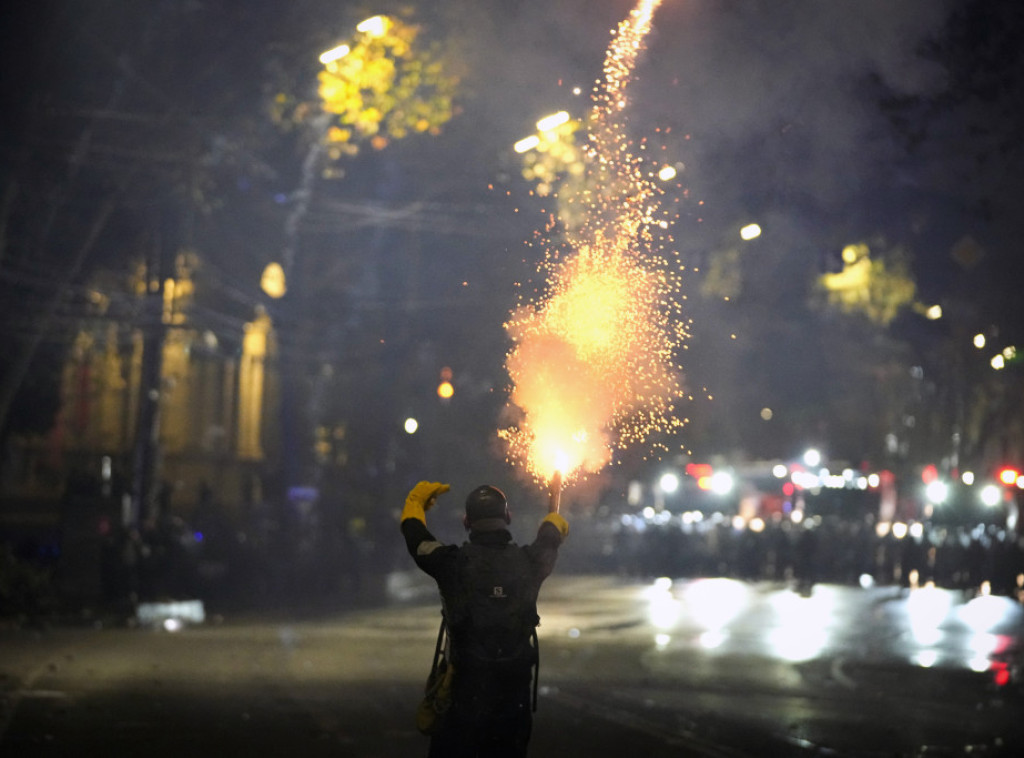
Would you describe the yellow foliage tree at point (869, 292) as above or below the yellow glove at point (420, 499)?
above

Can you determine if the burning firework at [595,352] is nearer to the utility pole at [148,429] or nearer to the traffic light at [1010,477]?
the utility pole at [148,429]

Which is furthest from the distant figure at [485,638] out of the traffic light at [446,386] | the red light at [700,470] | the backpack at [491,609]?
the red light at [700,470]

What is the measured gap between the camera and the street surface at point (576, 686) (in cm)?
1012

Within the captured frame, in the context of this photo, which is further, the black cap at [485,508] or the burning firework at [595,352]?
the burning firework at [595,352]

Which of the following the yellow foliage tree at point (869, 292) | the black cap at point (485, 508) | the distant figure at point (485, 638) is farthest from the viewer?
the yellow foliage tree at point (869, 292)

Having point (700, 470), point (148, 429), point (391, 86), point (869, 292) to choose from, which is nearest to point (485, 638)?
point (148, 429)

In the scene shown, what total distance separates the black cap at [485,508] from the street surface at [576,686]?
11.8 feet

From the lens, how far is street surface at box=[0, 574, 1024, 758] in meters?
10.1

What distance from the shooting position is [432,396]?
102ft

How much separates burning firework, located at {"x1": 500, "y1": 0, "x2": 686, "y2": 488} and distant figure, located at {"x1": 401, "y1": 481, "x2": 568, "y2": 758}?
4.63ft

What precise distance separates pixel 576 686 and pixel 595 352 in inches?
218

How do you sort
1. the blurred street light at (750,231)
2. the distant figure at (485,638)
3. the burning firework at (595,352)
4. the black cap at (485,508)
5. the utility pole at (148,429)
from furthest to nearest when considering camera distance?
the utility pole at (148,429) < the blurred street light at (750,231) < the burning firework at (595,352) < the black cap at (485,508) < the distant figure at (485,638)

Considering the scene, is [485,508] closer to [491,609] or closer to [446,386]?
[491,609]

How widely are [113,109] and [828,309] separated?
2489 cm
